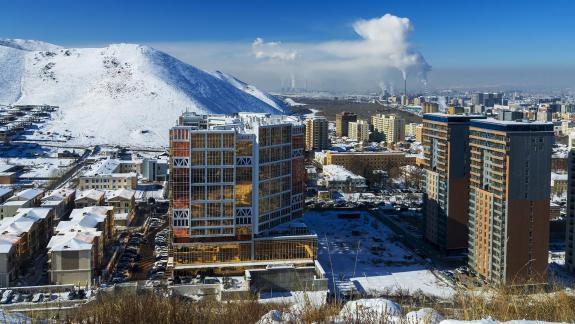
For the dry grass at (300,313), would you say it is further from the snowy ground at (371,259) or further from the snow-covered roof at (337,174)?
the snow-covered roof at (337,174)

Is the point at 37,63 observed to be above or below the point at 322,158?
above

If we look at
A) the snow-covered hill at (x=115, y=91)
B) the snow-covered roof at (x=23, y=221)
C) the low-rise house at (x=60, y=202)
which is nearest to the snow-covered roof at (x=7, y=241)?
the snow-covered roof at (x=23, y=221)

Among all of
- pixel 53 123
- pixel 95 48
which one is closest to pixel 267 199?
pixel 53 123

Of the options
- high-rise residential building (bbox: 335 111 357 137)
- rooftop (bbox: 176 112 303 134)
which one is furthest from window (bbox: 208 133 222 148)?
high-rise residential building (bbox: 335 111 357 137)

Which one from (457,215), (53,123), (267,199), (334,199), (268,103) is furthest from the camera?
(268,103)

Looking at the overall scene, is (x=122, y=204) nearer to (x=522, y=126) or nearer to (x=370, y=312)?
(x=522, y=126)

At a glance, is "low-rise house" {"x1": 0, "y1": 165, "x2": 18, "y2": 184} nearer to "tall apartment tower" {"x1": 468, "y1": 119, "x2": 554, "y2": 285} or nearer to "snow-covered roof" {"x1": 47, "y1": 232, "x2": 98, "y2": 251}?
"snow-covered roof" {"x1": 47, "y1": 232, "x2": 98, "y2": 251}

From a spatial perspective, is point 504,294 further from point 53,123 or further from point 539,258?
point 53,123

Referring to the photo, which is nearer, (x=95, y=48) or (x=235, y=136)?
(x=235, y=136)
